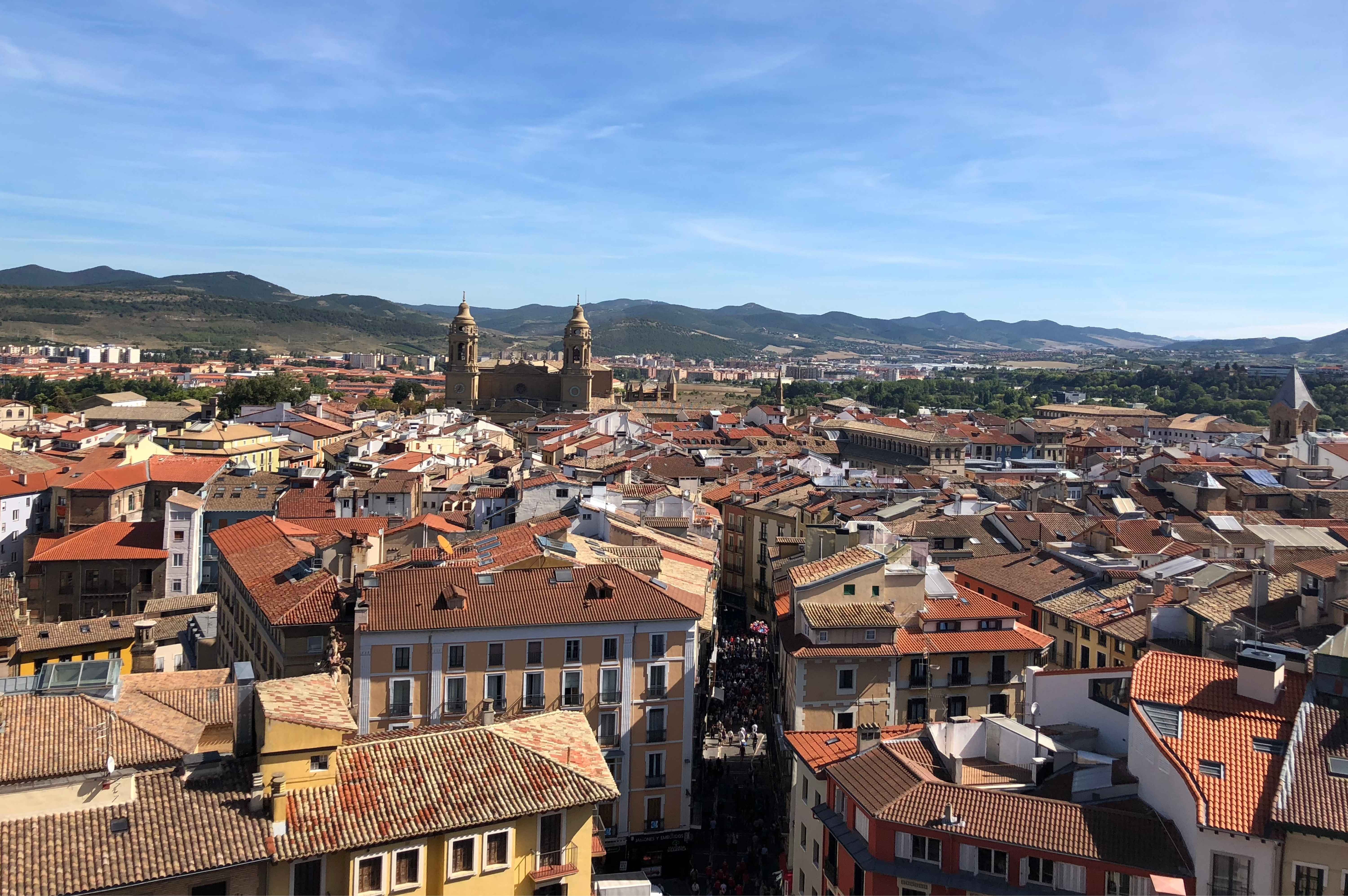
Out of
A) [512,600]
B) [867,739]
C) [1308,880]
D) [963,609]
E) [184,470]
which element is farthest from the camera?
[184,470]

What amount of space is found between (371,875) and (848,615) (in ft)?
61.3

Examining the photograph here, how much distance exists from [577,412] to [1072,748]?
11177 centimetres

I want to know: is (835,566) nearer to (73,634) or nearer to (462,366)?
(73,634)

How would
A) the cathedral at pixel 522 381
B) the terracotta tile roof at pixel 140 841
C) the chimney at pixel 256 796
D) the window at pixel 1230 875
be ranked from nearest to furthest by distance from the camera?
the terracotta tile roof at pixel 140 841, the chimney at pixel 256 796, the window at pixel 1230 875, the cathedral at pixel 522 381

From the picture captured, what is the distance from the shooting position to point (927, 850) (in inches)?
734

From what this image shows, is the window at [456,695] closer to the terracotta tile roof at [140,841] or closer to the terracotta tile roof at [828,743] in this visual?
the terracotta tile roof at [828,743]

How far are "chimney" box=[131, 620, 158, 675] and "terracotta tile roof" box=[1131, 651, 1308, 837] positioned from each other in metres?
27.8

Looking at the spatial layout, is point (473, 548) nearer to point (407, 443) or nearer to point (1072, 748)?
point (1072, 748)

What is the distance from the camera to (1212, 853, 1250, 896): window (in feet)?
55.2

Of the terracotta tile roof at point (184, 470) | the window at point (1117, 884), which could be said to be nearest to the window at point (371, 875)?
the window at point (1117, 884)

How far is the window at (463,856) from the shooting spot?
15125mm

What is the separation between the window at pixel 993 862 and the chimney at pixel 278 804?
429 inches

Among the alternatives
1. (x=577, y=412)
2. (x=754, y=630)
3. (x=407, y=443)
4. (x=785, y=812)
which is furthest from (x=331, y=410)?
(x=785, y=812)

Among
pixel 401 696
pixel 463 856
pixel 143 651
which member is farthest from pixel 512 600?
pixel 143 651
